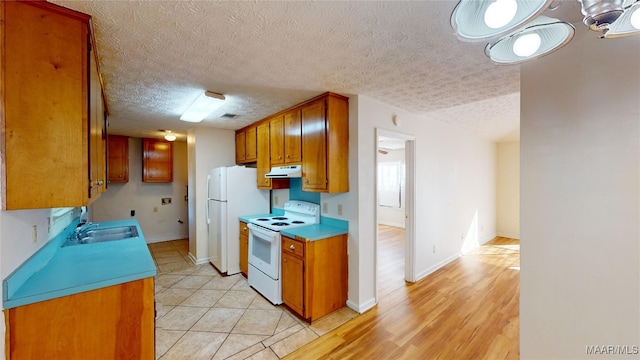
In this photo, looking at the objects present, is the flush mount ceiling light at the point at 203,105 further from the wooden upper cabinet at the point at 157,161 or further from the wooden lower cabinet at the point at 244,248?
the wooden upper cabinet at the point at 157,161

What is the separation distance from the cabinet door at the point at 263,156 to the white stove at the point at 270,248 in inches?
23.1

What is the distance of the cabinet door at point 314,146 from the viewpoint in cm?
262

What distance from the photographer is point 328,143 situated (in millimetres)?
2564

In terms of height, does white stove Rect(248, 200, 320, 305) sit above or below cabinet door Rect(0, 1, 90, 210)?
below

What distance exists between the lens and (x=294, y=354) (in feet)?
6.59

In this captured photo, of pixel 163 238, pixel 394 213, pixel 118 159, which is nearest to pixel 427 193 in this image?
pixel 394 213

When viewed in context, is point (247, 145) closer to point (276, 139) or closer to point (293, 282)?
point (276, 139)

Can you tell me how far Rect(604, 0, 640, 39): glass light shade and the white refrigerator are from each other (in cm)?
362

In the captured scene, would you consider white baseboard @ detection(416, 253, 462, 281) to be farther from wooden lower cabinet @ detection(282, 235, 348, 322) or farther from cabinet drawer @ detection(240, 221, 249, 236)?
cabinet drawer @ detection(240, 221, 249, 236)

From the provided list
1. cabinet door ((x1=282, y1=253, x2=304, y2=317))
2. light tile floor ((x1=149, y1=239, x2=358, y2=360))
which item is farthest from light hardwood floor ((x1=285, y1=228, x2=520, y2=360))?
cabinet door ((x1=282, y1=253, x2=304, y2=317))

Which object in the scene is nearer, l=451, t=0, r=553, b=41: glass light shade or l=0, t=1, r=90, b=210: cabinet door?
l=451, t=0, r=553, b=41: glass light shade

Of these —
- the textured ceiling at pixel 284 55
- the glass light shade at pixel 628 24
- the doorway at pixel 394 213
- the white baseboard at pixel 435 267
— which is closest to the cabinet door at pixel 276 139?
the textured ceiling at pixel 284 55

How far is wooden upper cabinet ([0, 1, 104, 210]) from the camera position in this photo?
1.09m

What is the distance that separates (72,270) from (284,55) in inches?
73.9
